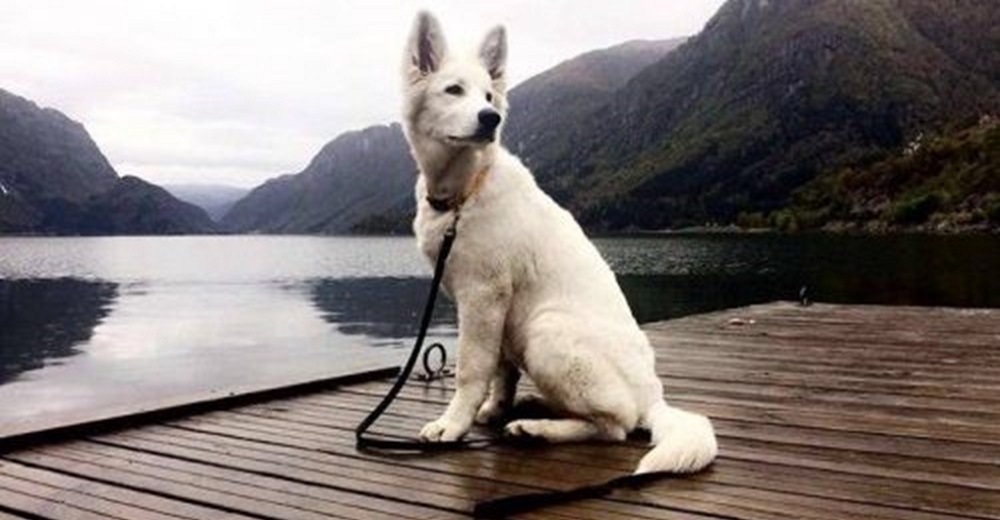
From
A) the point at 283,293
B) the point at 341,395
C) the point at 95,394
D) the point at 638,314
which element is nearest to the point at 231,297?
the point at 283,293

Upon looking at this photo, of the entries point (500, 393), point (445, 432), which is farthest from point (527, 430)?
point (500, 393)

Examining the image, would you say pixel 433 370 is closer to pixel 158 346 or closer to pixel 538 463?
pixel 538 463

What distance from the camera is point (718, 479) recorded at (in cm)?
488

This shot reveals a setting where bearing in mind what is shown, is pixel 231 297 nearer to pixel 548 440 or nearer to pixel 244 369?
pixel 244 369

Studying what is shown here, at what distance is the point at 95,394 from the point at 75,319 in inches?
878

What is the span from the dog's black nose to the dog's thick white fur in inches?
1.3

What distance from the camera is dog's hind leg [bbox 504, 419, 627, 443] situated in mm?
5438

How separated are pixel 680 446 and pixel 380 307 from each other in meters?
44.4

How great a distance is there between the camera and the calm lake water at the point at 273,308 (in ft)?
93.5

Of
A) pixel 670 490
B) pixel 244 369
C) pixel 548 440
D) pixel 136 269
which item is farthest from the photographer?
pixel 136 269

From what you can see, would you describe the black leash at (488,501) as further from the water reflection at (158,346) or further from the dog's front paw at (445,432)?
the water reflection at (158,346)

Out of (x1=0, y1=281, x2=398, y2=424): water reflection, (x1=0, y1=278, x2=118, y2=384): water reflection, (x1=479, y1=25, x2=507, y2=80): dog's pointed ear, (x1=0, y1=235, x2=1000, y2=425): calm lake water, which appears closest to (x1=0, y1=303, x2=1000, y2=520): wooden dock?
(x1=0, y1=235, x2=1000, y2=425): calm lake water

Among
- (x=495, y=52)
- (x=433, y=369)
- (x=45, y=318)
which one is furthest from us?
(x=45, y=318)

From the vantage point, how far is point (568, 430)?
5.44m
